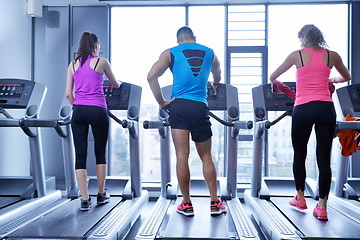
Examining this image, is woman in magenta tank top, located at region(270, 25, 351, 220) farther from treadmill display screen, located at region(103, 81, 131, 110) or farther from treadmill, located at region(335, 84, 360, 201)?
treadmill display screen, located at region(103, 81, 131, 110)

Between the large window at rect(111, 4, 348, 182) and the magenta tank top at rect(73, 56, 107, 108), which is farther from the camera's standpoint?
the large window at rect(111, 4, 348, 182)

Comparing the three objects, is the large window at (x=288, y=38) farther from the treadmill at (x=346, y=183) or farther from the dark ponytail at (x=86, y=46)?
the dark ponytail at (x=86, y=46)

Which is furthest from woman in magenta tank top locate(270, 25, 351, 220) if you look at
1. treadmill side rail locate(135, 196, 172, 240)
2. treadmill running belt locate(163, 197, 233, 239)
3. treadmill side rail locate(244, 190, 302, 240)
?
treadmill side rail locate(135, 196, 172, 240)

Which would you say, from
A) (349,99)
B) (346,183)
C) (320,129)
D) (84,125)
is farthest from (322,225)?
(84,125)

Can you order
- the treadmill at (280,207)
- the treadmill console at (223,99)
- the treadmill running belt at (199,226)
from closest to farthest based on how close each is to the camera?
the treadmill running belt at (199,226) < the treadmill at (280,207) < the treadmill console at (223,99)

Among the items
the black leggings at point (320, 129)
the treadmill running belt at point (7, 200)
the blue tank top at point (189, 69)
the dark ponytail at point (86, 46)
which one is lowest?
the treadmill running belt at point (7, 200)

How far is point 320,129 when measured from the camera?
2.62 metres

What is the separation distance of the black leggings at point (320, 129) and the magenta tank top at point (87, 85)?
1.66 m

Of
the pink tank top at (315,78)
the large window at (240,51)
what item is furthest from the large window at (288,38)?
the pink tank top at (315,78)

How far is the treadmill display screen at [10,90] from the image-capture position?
3475mm

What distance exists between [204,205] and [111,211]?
2.82 feet

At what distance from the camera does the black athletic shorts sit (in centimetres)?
260

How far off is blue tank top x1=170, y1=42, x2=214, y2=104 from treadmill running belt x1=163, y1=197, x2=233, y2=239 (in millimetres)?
930

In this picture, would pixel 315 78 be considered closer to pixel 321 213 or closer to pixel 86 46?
pixel 321 213
